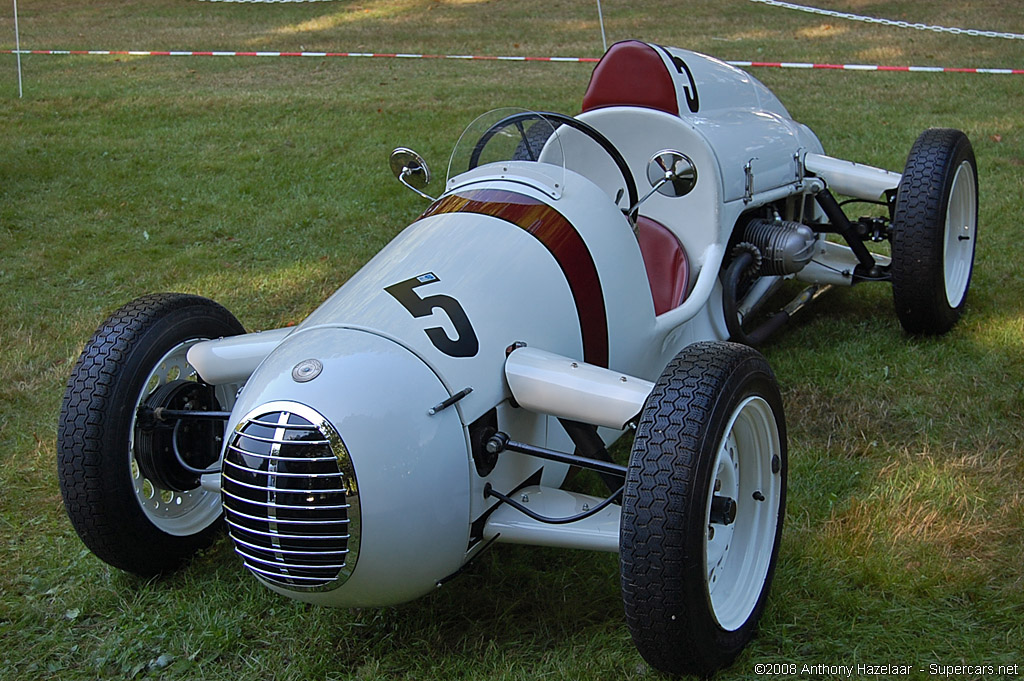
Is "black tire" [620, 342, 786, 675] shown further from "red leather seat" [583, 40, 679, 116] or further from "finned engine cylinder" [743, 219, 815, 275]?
"red leather seat" [583, 40, 679, 116]

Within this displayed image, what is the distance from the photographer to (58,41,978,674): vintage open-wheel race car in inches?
99.4

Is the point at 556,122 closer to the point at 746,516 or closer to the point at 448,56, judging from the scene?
the point at 746,516

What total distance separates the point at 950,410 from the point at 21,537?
12.6 feet

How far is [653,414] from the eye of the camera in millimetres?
2605

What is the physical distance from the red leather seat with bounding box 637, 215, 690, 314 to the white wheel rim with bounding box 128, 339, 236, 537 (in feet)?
6.01

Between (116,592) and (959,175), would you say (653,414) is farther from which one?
(959,175)

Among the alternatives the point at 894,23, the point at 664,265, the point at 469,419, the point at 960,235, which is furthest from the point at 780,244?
the point at 894,23

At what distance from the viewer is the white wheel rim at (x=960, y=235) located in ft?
16.8

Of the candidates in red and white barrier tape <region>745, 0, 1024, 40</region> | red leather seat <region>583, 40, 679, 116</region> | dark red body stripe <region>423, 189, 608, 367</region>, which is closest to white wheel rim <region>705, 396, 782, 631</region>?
dark red body stripe <region>423, 189, 608, 367</region>

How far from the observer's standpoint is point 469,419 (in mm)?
2732

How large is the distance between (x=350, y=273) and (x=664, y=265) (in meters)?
2.75

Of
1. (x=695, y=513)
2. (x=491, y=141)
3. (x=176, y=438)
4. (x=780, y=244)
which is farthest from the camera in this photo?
(x=780, y=244)

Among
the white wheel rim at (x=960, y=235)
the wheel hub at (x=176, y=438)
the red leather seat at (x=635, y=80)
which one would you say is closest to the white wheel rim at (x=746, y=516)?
the wheel hub at (x=176, y=438)

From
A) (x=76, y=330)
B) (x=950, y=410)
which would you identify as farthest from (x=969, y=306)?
(x=76, y=330)
